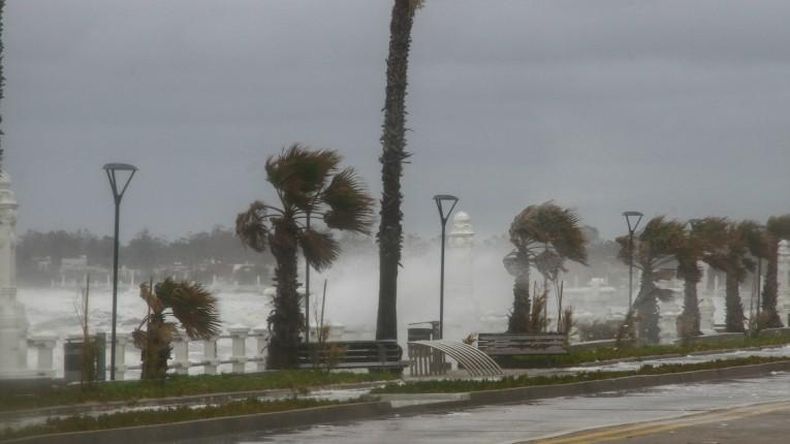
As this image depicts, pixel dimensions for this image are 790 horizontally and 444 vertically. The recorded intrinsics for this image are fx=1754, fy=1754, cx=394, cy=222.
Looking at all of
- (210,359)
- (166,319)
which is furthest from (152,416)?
(210,359)

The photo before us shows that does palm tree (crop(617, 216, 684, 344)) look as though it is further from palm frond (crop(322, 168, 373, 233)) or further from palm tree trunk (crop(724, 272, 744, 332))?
palm frond (crop(322, 168, 373, 233))

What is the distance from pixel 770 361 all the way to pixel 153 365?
45.3 feet

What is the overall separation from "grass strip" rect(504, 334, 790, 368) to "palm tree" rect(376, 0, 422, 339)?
2761 millimetres

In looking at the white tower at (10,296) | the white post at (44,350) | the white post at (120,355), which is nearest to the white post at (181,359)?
the white post at (120,355)

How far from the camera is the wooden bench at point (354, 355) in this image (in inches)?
1335

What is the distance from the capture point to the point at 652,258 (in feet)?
189

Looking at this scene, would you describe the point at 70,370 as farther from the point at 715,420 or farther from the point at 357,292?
the point at 357,292

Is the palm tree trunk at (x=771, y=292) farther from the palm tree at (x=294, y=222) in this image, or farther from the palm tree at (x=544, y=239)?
the palm tree at (x=294, y=222)

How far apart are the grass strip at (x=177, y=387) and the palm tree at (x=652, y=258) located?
22.6 meters

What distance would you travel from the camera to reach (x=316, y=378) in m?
31.3

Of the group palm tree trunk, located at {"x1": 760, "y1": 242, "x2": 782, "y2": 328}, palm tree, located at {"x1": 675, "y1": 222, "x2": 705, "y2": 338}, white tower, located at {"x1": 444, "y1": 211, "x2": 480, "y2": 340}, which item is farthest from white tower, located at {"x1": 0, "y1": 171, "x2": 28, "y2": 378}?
palm tree trunk, located at {"x1": 760, "y1": 242, "x2": 782, "y2": 328}

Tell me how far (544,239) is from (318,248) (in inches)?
566

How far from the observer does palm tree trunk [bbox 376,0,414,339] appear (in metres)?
38.2

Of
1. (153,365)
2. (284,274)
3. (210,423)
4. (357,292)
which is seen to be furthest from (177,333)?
(357,292)
